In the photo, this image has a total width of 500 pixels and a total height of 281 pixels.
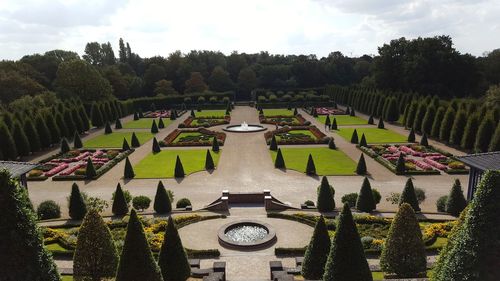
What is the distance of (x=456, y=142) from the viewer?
43.6m

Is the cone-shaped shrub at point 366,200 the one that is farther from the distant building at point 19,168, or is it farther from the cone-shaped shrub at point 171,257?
the distant building at point 19,168

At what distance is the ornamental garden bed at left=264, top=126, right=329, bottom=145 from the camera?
46.4 meters

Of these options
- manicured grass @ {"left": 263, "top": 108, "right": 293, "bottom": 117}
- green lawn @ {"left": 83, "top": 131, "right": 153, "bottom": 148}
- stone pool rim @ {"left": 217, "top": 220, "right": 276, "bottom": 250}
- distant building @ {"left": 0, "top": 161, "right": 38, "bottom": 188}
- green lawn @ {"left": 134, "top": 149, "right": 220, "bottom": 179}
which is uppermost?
distant building @ {"left": 0, "top": 161, "right": 38, "bottom": 188}

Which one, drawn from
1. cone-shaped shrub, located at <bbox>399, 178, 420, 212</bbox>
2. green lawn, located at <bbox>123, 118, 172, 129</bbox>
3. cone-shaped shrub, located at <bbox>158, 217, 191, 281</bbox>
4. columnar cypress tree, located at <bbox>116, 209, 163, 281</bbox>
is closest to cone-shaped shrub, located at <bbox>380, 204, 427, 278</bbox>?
cone-shaped shrub, located at <bbox>158, 217, 191, 281</bbox>

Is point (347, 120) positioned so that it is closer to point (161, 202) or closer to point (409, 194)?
point (409, 194)

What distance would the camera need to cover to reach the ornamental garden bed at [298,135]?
152 ft

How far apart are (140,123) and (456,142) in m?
50.6

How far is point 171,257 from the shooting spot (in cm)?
1380

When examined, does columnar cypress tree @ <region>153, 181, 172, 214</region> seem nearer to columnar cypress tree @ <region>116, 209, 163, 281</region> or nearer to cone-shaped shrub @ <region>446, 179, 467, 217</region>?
columnar cypress tree @ <region>116, 209, 163, 281</region>

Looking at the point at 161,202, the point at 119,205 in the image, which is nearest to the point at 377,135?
the point at 161,202

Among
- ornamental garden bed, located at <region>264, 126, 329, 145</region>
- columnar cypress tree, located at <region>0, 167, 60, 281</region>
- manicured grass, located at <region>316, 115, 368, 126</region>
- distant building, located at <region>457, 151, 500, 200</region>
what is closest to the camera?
columnar cypress tree, located at <region>0, 167, 60, 281</region>

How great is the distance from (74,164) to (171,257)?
1167 inches

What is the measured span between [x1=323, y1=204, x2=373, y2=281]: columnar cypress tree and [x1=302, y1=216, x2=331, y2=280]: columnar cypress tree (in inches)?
83.5

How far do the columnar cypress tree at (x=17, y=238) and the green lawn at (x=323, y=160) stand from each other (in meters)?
26.9
